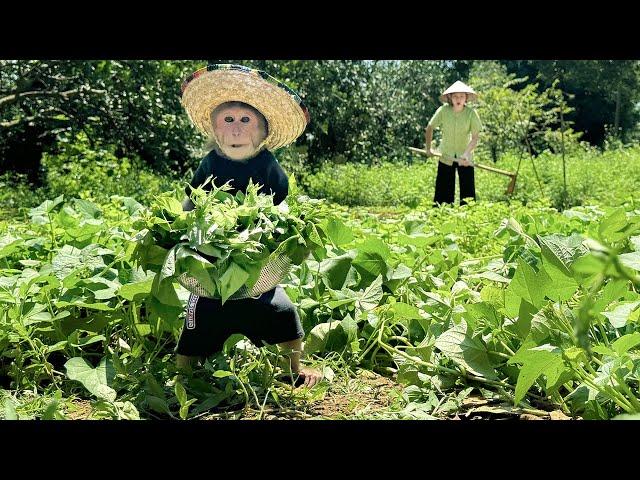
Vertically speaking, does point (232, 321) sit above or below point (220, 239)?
below

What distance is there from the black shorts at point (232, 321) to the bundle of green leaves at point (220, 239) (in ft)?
0.23

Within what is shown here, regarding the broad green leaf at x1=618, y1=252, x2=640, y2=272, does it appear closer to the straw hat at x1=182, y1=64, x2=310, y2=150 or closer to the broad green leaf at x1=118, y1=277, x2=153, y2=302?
the straw hat at x1=182, y1=64, x2=310, y2=150

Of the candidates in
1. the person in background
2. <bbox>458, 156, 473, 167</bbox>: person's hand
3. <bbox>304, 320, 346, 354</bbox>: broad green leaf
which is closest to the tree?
the person in background

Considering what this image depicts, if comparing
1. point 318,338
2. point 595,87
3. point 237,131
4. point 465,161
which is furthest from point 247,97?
point 595,87

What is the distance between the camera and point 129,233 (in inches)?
113

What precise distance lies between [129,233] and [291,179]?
0.75 meters

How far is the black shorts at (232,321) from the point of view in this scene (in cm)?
221

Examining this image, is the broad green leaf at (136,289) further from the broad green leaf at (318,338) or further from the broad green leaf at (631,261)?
the broad green leaf at (631,261)

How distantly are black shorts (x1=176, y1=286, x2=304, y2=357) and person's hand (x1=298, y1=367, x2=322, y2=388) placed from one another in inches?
6.1

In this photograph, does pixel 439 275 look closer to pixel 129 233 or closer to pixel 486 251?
pixel 486 251

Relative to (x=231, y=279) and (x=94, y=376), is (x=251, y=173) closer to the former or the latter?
(x=231, y=279)

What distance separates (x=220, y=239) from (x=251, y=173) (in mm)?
466

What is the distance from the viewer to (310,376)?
234 cm

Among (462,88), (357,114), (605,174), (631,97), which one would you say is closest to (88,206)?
(462,88)
